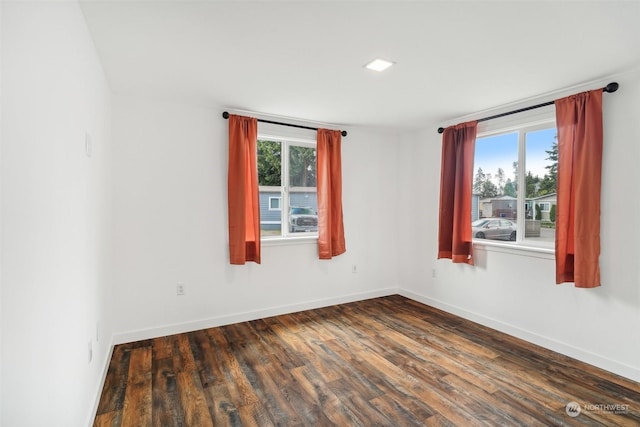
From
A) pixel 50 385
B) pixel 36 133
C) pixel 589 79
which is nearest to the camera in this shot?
pixel 36 133

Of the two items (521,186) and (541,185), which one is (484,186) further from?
(541,185)

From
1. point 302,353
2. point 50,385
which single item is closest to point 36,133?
point 50,385

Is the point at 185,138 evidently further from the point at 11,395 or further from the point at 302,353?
the point at 11,395

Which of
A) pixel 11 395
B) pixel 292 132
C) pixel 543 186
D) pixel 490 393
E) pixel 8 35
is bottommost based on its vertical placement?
pixel 490 393

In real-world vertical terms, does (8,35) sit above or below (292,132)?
below

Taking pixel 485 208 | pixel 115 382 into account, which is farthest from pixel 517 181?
pixel 115 382

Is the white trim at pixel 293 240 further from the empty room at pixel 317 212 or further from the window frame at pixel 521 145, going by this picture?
the window frame at pixel 521 145

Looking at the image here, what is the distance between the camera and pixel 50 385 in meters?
1.29

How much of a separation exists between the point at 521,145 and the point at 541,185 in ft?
1.53

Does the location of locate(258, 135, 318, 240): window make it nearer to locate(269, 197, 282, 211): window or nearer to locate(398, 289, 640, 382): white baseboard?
locate(269, 197, 282, 211): window

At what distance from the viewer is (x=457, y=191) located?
149 inches

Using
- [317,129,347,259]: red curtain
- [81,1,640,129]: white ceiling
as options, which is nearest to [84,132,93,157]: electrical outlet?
[81,1,640,129]: white ceiling

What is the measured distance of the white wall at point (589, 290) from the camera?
256 centimetres

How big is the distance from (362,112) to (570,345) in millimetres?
3026
